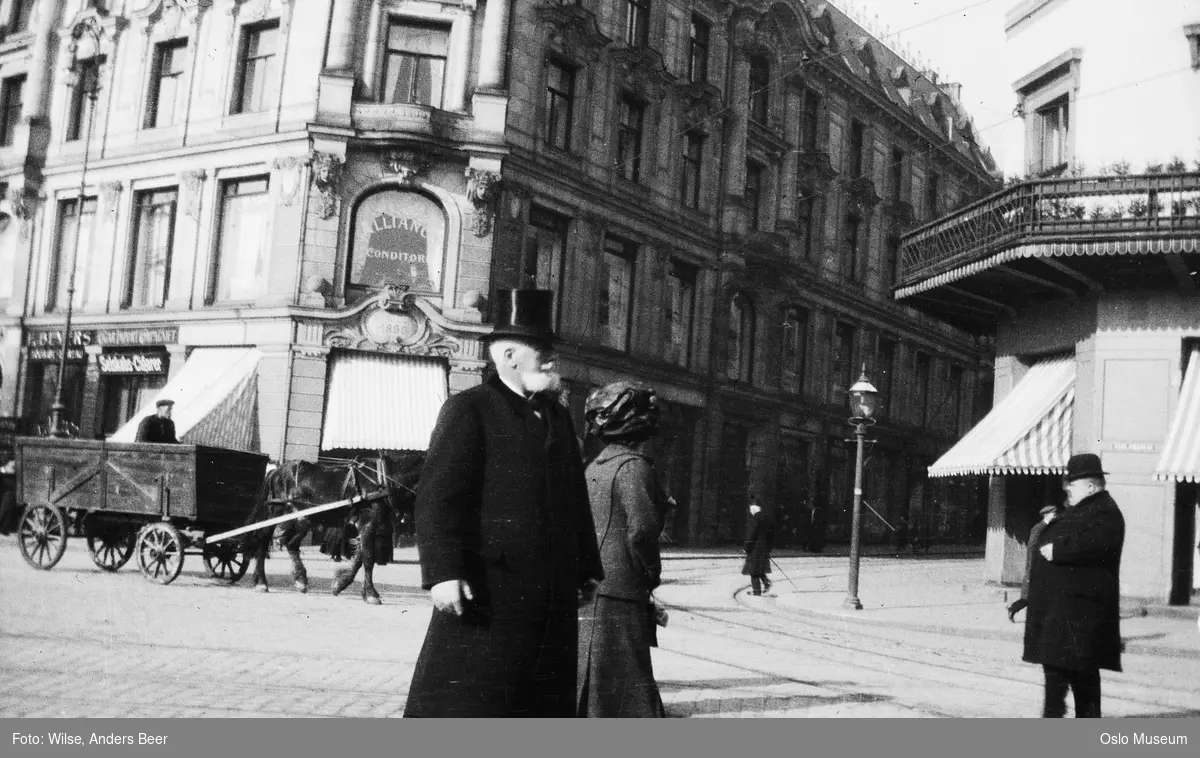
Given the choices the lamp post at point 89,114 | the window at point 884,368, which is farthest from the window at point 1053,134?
the lamp post at point 89,114

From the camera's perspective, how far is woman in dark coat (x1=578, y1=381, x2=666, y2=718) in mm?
5477

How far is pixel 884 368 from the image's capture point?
2816 centimetres

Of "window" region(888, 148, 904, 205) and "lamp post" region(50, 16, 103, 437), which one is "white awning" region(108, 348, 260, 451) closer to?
"lamp post" region(50, 16, 103, 437)

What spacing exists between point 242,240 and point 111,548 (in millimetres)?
9926

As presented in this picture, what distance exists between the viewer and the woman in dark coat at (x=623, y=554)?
5.48 m

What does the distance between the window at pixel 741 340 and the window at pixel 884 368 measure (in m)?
3.43

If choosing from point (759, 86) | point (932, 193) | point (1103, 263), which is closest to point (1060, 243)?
point (1103, 263)

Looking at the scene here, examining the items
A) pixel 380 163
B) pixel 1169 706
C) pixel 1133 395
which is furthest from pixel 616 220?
pixel 1169 706

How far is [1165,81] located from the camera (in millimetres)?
11633

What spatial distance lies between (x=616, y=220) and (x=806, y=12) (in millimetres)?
8829

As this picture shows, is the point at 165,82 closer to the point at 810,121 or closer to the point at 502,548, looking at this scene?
the point at 810,121

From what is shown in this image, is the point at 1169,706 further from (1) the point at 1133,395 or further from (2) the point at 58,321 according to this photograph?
(2) the point at 58,321

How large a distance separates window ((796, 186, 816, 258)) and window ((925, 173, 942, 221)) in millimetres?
9019

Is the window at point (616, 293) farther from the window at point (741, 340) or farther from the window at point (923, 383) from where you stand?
the window at point (923, 383)
